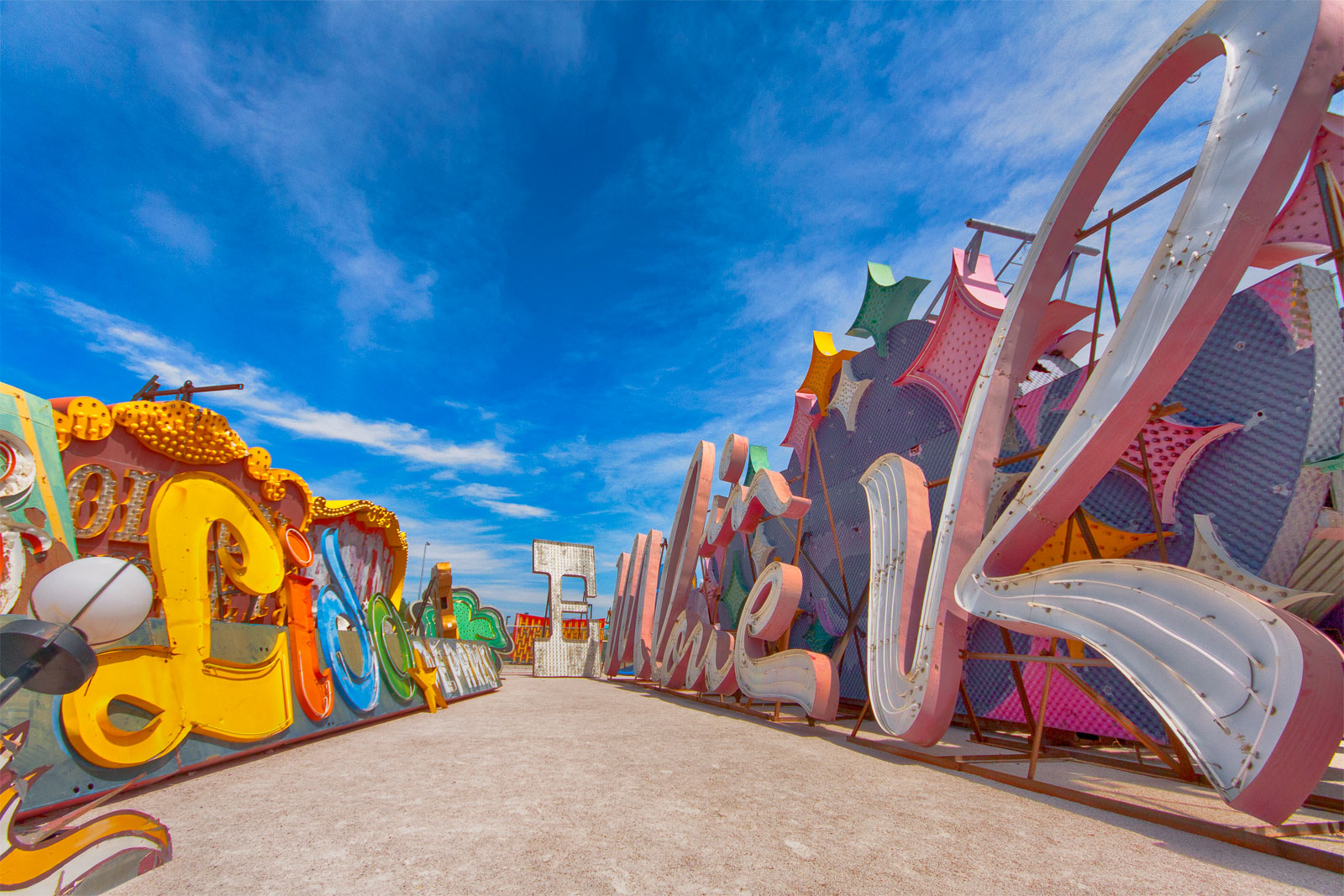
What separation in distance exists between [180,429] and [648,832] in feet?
26.1

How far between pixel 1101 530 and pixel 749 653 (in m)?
5.17

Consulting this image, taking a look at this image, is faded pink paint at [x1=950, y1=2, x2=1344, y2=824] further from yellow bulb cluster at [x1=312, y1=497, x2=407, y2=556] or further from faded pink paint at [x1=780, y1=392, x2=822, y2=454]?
yellow bulb cluster at [x1=312, y1=497, x2=407, y2=556]

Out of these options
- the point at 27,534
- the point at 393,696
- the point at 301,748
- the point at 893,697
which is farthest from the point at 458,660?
the point at 893,697

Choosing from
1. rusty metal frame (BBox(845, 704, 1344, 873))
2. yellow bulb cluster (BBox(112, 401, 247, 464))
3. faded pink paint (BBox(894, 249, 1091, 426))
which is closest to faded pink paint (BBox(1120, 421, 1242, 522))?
faded pink paint (BBox(894, 249, 1091, 426))

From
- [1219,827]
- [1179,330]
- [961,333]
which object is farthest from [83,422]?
[961,333]

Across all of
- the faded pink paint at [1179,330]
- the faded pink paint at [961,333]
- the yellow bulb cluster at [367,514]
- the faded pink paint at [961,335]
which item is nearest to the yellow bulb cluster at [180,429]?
the yellow bulb cluster at [367,514]

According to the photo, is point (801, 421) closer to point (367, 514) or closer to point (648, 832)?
point (367, 514)

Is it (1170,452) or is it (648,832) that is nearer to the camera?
(648,832)

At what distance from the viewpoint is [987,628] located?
347 inches

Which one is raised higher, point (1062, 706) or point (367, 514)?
point (367, 514)

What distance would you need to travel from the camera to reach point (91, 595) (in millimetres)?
2543

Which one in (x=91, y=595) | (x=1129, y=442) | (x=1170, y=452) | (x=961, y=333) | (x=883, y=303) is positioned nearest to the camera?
(x=91, y=595)

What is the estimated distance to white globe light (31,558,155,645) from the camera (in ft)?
8.25

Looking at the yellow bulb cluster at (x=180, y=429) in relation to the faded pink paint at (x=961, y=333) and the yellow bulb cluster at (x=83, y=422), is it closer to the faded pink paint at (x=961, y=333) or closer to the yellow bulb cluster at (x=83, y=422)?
the yellow bulb cluster at (x=83, y=422)
